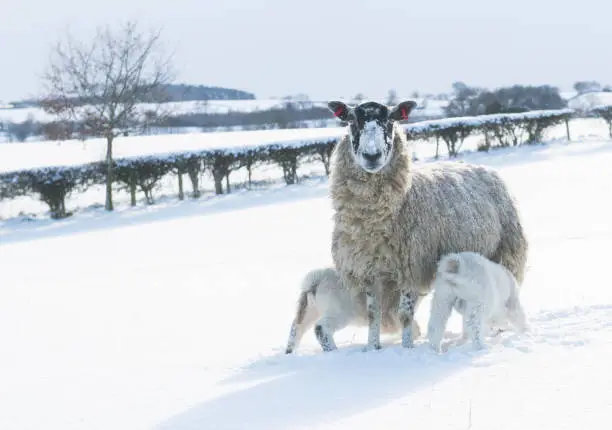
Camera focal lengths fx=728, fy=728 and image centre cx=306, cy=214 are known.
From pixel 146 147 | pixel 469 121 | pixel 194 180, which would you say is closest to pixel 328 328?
pixel 194 180

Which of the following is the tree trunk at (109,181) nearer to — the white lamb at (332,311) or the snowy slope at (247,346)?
the snowy slope at (247,346)

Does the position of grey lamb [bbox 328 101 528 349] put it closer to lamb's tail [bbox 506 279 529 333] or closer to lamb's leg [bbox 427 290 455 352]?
lamb's leg [bbox 427 290 455 352]

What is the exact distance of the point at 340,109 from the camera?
20.1 ft

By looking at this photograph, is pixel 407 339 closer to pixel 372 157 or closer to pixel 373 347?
pixel 373 347

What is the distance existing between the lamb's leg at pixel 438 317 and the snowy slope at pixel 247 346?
0.10 m

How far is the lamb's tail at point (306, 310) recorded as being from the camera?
6.46 meters

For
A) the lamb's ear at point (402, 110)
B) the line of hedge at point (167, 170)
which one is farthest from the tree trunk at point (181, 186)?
the lamb's ear at point (402, 110)

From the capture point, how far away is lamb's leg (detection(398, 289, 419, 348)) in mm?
5887

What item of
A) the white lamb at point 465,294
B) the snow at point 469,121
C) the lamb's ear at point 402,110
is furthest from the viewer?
the snow at point 469,121

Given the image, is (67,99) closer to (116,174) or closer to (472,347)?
(116,174)

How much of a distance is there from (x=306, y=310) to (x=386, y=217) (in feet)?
4.03

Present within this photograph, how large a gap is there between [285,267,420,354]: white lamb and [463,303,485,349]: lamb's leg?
1.83 ft

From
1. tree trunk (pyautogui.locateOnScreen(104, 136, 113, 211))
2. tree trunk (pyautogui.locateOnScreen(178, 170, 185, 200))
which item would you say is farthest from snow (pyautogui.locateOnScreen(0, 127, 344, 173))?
tree trunk (pyautogui.locateOnScreen(104, 136, 113, 211))

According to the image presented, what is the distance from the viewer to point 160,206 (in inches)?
793
